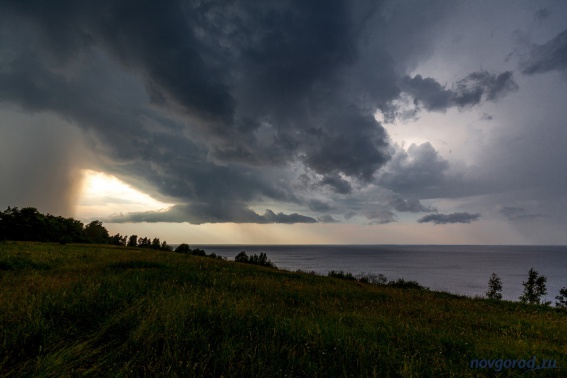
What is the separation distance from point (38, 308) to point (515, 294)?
5199 inches

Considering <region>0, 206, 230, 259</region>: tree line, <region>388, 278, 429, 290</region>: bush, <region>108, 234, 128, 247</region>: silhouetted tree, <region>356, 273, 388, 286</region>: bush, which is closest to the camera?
<region>356, 273, 388, 286</region>: bush

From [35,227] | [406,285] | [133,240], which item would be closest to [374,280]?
[406,285]

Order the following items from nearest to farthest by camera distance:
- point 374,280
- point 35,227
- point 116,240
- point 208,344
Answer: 1. point 208,344
2. point 374,280
3. point 35,227
4. point 116,240

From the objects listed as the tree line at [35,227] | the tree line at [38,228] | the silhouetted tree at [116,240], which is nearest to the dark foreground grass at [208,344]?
the tree line at [38,228]

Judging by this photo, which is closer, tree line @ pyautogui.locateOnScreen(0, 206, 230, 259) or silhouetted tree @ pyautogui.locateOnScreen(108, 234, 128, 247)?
tree line @ pyautogui.locateOnScreen(0, 206, 230, 259)

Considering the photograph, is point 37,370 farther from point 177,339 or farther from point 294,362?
point 294,362

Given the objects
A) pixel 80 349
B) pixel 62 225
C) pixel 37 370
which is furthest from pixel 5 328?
pixel 62 225

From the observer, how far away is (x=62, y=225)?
95562mm

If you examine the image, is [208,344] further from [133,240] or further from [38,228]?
[133,240]

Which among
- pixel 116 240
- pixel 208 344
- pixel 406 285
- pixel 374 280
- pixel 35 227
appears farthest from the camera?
pixel 116 240

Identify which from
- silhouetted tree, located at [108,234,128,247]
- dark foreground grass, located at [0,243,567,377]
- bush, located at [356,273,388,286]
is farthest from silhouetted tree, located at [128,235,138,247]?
dark foreground grass, located at [0,243,567,377]

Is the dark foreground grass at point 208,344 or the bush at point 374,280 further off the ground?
the dark foreground grass at point 208,344

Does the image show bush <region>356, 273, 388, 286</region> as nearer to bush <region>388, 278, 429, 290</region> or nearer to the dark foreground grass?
bush <region>388, 278, 429, 290</region>

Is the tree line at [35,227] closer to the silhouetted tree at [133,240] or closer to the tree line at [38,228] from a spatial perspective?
the tree line at [38,228]
